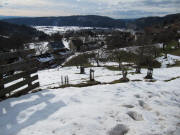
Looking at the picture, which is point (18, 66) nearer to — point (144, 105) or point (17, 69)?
point (17, 69)

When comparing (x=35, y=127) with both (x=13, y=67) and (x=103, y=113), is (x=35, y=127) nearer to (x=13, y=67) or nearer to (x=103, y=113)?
(x=103, y=113)

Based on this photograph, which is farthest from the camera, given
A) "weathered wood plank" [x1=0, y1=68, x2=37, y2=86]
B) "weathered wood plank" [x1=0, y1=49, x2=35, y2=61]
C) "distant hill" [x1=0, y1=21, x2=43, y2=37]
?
"distant hill" [x1=0, y1=21, x2=43, y2=37]

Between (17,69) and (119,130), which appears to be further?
(17,69)

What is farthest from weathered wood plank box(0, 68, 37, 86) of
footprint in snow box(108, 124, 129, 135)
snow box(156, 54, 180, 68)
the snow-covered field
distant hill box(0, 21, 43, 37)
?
distant hill box(0, 21, 43, 37)

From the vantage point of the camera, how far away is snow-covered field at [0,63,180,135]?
3.27 m

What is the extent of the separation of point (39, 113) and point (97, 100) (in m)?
1.72

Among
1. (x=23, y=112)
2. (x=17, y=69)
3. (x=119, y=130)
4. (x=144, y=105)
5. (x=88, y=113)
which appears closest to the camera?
(x=119, y=130)

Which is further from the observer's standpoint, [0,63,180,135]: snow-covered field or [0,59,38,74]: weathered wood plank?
[0,59,38,74]: weathered wood plank

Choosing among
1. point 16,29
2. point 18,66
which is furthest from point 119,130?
point 16,29

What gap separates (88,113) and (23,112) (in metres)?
1.71

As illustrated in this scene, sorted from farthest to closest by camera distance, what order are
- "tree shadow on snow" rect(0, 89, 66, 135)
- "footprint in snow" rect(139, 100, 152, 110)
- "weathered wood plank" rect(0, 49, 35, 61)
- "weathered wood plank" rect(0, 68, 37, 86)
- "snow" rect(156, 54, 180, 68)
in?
"snow" rect(156, 54, 180, 68)
"weathered wood plank" rect(0, 49, 35, 61)
"weathered wood plank" rect(0, 68, 37, 86)
"footprint in snow" rect(139, 100, 152, 110)
"tree shadow on snow" rect(0, 89, 66, 135)

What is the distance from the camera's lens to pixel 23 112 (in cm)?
401

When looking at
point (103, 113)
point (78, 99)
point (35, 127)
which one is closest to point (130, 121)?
point (103, 113)

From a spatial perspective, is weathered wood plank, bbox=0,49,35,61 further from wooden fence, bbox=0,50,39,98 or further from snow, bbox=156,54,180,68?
snow, bbox=156,54,180,68
